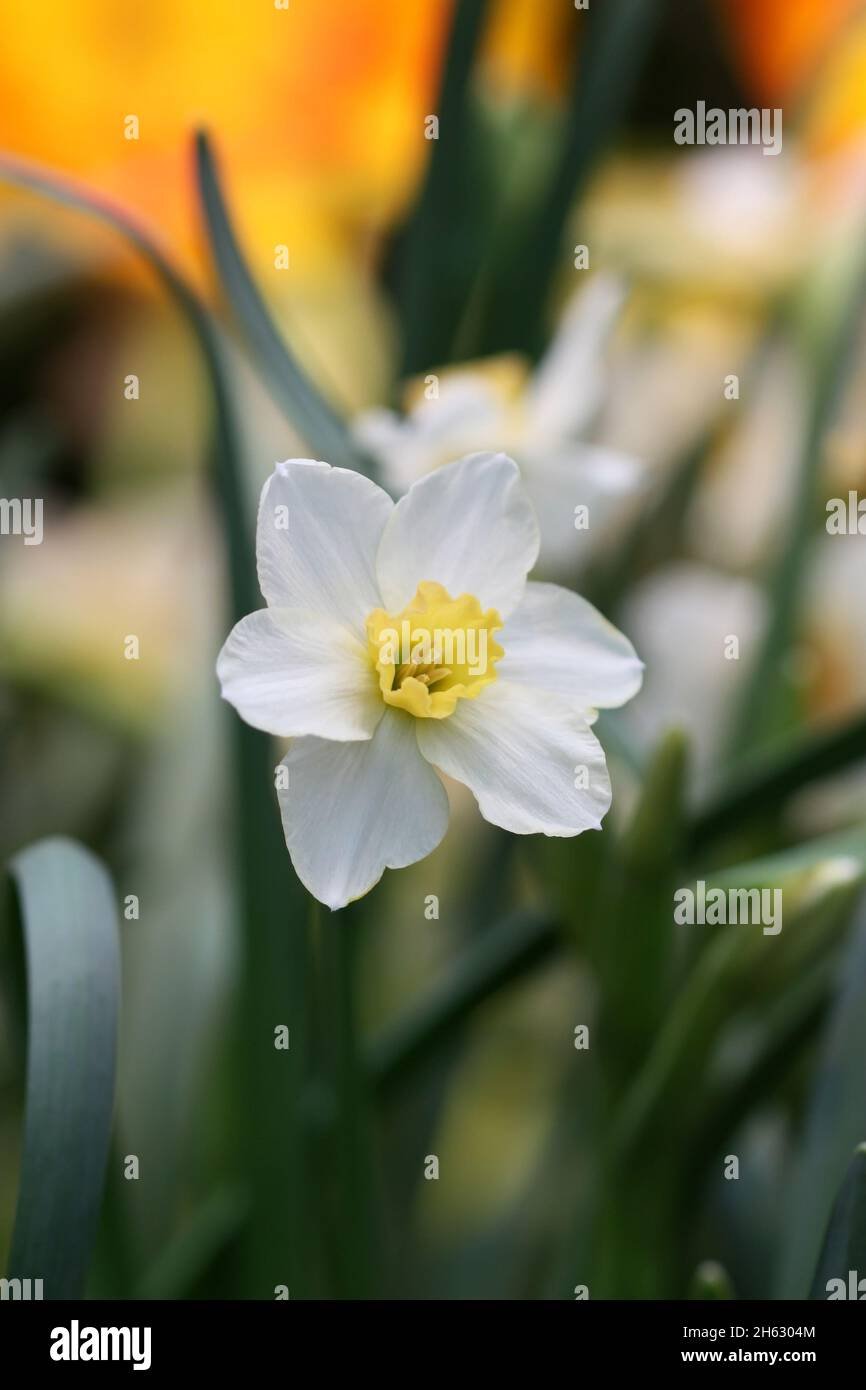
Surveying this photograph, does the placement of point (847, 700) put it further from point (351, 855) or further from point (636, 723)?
point (351, 855)

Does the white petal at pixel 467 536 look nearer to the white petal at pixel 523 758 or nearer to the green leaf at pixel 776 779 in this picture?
the white petal at pixel 523 758

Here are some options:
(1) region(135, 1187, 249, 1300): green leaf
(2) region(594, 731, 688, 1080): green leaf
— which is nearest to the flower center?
(2) region(594, 731, 688, 1080): green leaf

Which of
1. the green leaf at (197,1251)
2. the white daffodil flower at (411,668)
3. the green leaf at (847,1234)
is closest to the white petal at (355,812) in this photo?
the white daffodil flower at (411,668)

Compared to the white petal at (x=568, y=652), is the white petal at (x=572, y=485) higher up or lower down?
higher up

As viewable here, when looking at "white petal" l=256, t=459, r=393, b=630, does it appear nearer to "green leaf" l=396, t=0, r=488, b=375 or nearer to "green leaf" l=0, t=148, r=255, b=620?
"green leaf" l=0, t=148, r=255, b=620
